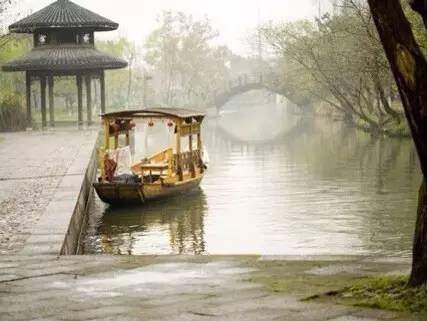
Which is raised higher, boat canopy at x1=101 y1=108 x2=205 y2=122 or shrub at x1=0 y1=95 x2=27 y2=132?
boat canopy at x1=101 y1=108 x2=205 y2=122

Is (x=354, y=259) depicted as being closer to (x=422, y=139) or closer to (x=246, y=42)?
(x=422, y=139)

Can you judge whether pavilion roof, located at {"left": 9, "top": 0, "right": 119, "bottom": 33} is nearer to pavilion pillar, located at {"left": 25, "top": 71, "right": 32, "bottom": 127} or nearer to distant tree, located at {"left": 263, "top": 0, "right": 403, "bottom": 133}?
pavilion pillar, located at {"left": 25, "top": 71, "right": 32, "bottom": 127}

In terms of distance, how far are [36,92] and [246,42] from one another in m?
67.8

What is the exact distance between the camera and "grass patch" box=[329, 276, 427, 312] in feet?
19.7

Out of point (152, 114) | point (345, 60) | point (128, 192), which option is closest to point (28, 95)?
point (345, 60)

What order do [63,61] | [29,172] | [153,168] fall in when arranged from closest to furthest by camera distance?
1. [153,168]
2. [29,172]
3. [63,61]

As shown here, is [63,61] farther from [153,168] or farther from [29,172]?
[153,168]

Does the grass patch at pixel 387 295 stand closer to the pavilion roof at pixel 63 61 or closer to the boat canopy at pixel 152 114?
the boat canopy at pixel 152 114

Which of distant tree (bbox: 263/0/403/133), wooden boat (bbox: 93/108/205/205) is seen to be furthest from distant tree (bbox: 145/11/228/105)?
wooden boat (bbox: 93/108/205/205)

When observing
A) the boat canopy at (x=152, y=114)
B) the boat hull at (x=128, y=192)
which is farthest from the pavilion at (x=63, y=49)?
the boat hull at (x=128, y=192)

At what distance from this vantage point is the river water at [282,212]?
1567cm

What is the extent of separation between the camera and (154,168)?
2256cm

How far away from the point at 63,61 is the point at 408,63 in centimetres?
3628

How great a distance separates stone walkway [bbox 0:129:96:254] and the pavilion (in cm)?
313
